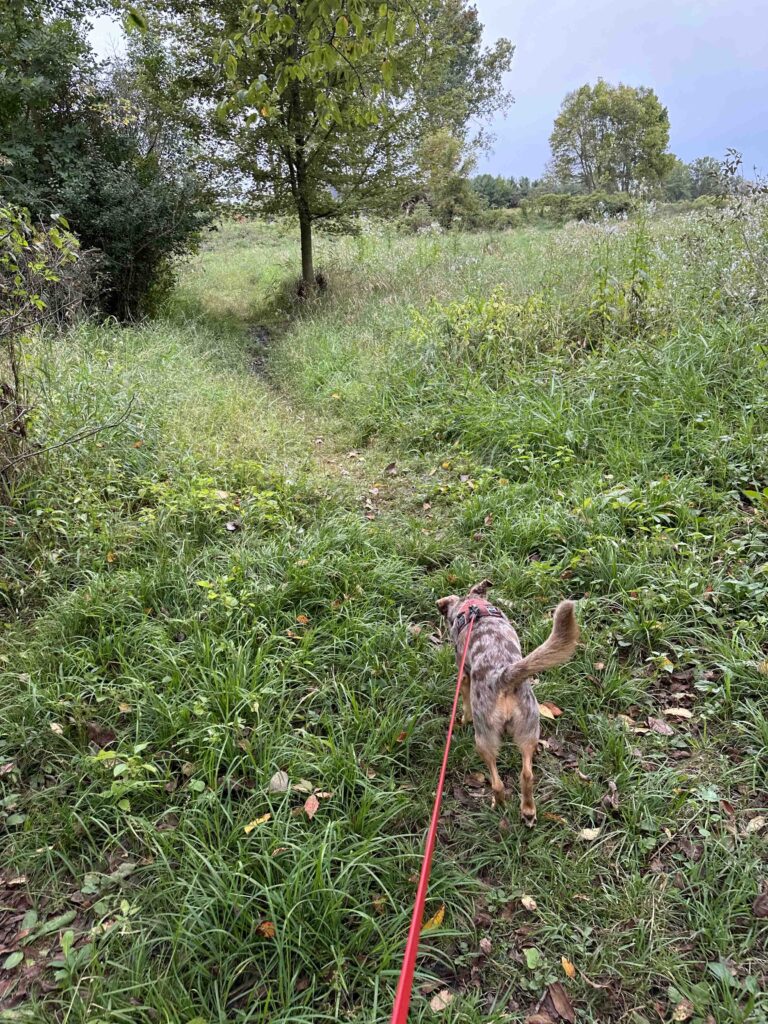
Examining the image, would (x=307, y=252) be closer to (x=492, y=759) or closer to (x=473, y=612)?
(x=473, y=612)

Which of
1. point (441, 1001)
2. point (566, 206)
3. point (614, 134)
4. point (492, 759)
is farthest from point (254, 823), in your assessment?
point (614, 134)

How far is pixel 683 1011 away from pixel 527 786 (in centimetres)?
74

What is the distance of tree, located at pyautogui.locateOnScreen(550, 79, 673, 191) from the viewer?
2455 centimetres

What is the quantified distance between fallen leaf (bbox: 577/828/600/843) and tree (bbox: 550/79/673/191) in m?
28.0

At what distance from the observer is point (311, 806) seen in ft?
7.08

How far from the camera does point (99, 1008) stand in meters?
1.64

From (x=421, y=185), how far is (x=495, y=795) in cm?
1098

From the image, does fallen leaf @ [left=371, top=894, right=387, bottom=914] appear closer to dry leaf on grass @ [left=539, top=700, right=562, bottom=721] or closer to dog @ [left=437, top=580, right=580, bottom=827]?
dog @ [left=437, top=580, right=580, bottom=827]

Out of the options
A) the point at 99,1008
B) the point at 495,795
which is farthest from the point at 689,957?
the point at 99,1008

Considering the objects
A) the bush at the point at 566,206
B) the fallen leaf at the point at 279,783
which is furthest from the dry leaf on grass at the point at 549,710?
the bush at the point at 566,206

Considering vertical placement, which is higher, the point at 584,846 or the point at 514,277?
the point at 514,277

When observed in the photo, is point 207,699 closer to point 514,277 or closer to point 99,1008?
point 99,1008

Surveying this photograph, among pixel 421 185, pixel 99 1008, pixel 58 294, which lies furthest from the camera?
pixel 421 185

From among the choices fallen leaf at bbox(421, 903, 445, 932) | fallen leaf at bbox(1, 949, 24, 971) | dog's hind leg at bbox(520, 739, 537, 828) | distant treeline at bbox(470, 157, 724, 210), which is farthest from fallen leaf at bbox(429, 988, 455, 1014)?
distant treeline at bbox(470, 157, 724, 210)
